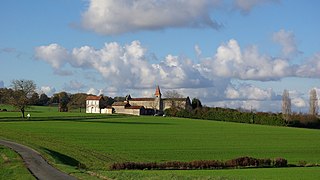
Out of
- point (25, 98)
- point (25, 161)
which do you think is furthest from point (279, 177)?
point (25, 98)

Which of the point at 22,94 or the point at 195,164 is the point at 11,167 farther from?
the point at 22,94

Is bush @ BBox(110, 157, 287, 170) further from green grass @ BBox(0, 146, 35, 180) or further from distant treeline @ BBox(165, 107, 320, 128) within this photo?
distant treeline @ BBox(165, 107, 320, 128)

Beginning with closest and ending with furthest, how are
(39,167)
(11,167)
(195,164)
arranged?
(11,167)
(39,167)
(195,164)

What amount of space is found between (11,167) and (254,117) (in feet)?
395

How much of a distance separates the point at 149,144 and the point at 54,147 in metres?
14.4

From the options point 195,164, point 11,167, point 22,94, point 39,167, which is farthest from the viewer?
point 22,94

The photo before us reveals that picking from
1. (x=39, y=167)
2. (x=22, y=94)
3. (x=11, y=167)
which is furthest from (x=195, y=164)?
(x=22, y=94)

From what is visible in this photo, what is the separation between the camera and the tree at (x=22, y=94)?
124m

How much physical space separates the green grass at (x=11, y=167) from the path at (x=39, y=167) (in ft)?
1.55

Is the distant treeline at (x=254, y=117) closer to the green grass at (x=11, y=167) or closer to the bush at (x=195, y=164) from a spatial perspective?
the bush at (x=195, y=164)

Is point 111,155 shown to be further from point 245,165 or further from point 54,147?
point 245,165

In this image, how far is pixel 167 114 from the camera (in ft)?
604

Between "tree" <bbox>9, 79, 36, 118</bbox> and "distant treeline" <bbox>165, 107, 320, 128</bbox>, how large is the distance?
59.3 metres

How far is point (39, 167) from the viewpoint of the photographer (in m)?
33.1
